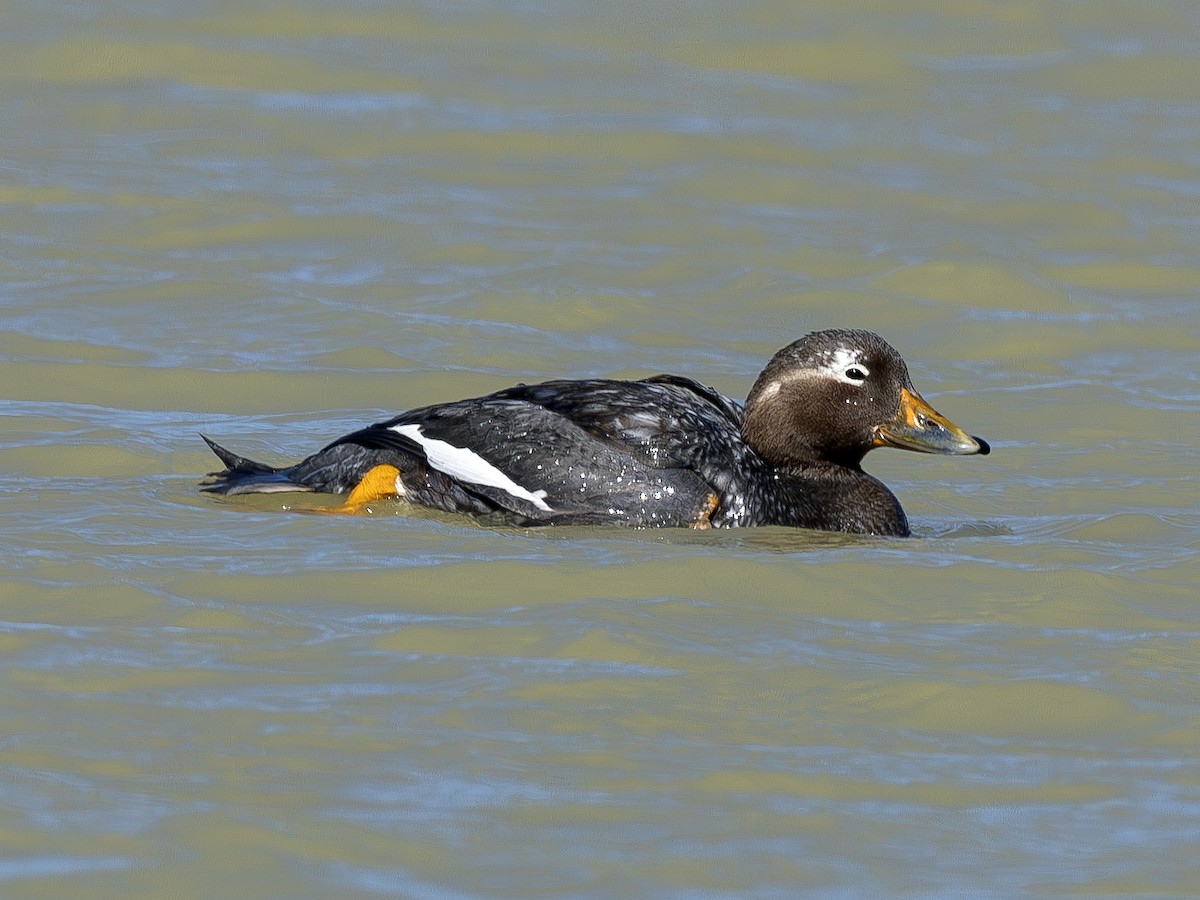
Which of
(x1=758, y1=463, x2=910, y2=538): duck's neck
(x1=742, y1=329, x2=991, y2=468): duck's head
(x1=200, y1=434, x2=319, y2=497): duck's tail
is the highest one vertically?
(x1=742, y1=329, x2=991, y2=468): duck's head

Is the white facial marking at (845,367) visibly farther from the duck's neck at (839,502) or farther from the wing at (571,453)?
the wing at (571,453)

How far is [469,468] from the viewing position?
8.95 metres

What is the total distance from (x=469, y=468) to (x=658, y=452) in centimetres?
76

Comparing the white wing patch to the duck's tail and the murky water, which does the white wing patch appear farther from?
the duck's tail

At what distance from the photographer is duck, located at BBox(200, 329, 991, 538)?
347 inches

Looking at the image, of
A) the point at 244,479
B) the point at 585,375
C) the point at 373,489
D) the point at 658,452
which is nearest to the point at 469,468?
the point at 373,489

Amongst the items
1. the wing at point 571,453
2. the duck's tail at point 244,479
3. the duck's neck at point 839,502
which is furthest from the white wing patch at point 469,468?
the duck's neck at point 839,502

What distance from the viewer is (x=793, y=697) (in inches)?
263

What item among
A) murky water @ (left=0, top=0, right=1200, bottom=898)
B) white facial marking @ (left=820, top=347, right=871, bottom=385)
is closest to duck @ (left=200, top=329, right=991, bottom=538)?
white facial marking @ (left=820, top=347, right=871, bottom=385)

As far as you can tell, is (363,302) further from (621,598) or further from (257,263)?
(621,598)

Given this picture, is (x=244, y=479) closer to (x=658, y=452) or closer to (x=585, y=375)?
(x=658, y=452)

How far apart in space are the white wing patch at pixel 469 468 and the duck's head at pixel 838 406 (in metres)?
1.11

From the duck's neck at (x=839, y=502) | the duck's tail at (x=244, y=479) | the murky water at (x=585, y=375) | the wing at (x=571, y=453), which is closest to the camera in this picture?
the murky water at (x=585, y=375)

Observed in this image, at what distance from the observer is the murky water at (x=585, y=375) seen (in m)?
5.76
